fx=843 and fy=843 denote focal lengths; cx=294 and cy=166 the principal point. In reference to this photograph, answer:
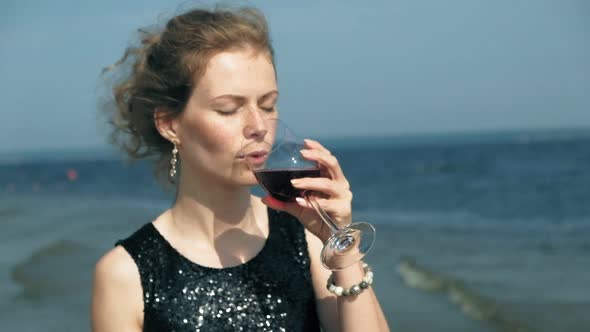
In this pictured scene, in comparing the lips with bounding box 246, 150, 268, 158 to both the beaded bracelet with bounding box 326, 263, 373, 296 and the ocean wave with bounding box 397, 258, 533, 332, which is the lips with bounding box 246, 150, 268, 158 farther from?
the ocean wave with bounding box 397, 258, 533, 332

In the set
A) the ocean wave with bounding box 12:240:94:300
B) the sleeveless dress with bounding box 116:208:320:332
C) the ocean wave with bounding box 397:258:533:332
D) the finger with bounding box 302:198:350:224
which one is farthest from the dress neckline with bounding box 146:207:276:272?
the ocean wave with bounding box 12:240:94:300

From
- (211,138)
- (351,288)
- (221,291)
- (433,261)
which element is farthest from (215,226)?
(433,261)

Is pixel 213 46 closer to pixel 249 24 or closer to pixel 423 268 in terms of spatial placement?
pixel 249 24

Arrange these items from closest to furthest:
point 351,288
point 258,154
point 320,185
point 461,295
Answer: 1. point 320,185
2. point 258,154
3. point 351,288
4. point 461,295

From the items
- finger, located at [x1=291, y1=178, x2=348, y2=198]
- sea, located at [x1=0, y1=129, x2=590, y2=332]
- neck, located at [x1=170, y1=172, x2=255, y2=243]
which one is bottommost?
sea, located at [x1=0, y1=129, x2=590, y2=332]

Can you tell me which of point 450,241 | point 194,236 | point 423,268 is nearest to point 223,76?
point 194,236

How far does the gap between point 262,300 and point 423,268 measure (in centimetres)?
925

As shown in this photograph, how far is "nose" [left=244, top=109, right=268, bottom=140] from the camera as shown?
10.2ft

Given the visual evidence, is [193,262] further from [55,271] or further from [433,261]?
[433,261]

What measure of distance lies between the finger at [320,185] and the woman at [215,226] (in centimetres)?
20

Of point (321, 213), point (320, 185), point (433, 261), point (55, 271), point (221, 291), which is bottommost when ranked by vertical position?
point (433, 261)

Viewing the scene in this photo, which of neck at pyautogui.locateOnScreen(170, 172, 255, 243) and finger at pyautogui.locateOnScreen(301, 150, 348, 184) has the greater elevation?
finger at pyautogui.locateOnScreen(301, 150, 348, 184)

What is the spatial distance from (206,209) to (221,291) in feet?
1.13

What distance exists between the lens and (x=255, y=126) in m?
3.13
